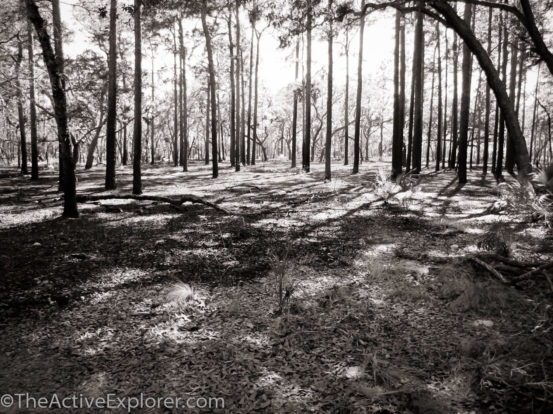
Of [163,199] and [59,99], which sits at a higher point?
[59,99]

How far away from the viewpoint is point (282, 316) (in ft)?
14.0

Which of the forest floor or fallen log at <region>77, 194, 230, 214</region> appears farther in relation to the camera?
fallen log at <region>77, 194, 230, 214</region>

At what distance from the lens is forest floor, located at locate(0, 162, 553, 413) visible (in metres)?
3.04

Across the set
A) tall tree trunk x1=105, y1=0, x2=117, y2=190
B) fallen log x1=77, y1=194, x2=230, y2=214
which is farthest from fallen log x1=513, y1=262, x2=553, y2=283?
tall tree trunk x1=105, y1=0, x2=117, y2=190

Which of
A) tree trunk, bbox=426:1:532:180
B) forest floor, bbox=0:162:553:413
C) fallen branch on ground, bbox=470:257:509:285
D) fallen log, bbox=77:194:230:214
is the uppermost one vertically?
tree trunk, bbox=426:1:532:180

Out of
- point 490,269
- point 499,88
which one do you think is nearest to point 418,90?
point 499,88

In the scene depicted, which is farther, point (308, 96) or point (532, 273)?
point (308, 96)

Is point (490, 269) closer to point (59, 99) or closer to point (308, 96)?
point (59, 99)

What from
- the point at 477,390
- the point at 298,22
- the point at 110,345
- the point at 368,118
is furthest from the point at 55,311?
the point at 368,118

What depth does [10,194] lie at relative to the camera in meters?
13.3

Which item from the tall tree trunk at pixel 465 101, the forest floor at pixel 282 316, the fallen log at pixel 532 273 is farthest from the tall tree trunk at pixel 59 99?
the tall tree trunk at pixel 465 101

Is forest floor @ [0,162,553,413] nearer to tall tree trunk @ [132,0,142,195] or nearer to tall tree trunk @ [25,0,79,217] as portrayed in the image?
tall tree trunk @ [25,0,79,217]

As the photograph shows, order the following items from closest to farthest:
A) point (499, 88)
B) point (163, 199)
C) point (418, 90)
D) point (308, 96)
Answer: point (499, 88) < point (163, 199) < point (418, 90) < point (308, 96)

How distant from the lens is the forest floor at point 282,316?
3041 mm
